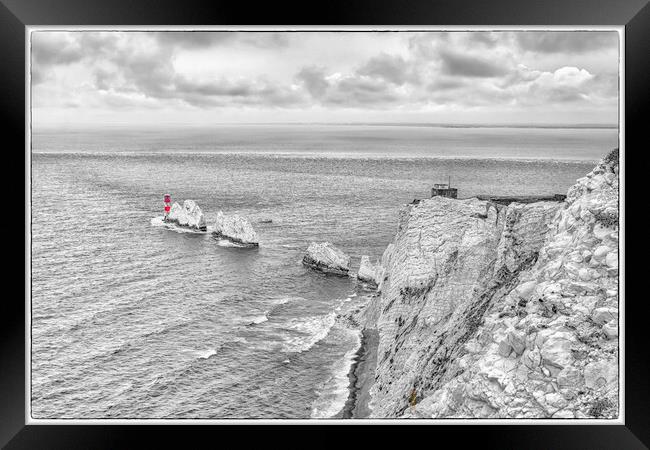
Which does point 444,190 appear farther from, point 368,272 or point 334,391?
point 334,391

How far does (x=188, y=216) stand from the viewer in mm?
23047

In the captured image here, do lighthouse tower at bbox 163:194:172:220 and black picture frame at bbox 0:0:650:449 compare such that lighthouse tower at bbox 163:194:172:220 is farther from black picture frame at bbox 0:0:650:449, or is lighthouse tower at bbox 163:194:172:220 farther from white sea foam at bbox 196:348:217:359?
black picture frame at bbox 0:0:650:449

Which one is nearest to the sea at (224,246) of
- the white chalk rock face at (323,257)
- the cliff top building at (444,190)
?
the white chalk rock face at (323,257)

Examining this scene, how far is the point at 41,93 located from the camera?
17.6 metres

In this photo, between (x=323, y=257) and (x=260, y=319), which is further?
(x=323, y=257)

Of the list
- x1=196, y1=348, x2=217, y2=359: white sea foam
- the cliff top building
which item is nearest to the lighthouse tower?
x1=196, y1=348, x2=217, y2=359: white sea foam

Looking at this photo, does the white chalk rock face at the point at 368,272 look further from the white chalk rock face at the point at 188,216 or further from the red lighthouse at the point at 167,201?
the red lighthouse at the point at 167,201

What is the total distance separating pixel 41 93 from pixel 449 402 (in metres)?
15.2

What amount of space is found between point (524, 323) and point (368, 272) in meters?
14.7

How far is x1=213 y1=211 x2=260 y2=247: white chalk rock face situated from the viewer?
23.8 meters
